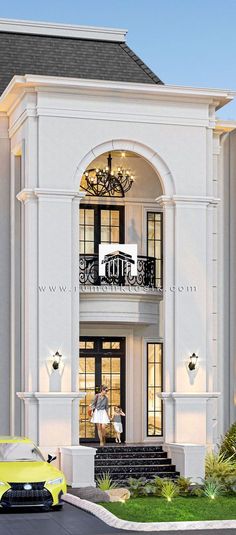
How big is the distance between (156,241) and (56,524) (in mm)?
12999

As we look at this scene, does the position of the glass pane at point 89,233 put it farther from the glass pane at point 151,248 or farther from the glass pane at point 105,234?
the glass pane at point 151,248

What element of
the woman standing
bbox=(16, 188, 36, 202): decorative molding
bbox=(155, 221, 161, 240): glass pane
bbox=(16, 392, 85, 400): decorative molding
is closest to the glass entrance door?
the woman standing

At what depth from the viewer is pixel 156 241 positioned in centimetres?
3228

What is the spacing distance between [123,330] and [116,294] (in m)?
2.28

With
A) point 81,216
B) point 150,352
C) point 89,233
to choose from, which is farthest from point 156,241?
point 150,352

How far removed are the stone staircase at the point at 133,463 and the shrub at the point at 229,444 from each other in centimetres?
167

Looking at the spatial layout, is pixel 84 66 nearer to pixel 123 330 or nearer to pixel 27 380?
pixel 123 330

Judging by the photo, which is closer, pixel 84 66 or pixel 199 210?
pixel 199 210

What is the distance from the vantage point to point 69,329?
92.6 feet

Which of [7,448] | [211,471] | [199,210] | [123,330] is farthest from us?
[123,330]

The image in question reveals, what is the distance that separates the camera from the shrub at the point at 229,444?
95.2 ft

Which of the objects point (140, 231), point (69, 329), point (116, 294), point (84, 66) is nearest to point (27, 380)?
point (69, 329)

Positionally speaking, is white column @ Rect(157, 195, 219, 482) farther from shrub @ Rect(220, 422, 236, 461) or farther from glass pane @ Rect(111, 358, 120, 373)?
glass pane @ Rect(111, 358, 120, 373)

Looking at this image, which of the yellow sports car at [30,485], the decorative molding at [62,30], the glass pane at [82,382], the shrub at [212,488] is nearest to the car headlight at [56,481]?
the yellow sports car at [30,485]
